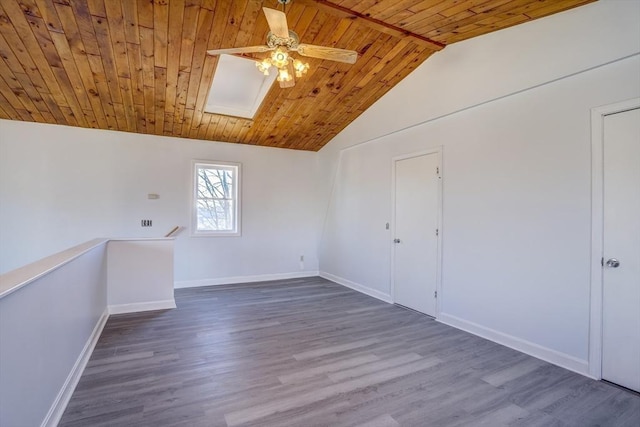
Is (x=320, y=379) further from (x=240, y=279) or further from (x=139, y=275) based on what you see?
(x=240, y=279)

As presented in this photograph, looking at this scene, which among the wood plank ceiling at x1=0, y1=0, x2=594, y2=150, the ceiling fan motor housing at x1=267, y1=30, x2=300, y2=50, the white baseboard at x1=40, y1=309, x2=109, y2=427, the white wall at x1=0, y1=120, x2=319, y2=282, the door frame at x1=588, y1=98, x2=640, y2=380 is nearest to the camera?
the white baseboard at x1=40, y1=309, x2=109, y2=427

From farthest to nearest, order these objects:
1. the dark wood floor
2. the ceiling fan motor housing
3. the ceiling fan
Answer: the ceiling fan motor housing, the ceiling fan, the dark wood floor

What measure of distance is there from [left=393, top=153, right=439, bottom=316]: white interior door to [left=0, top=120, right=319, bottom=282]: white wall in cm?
245

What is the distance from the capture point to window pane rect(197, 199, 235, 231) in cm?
574

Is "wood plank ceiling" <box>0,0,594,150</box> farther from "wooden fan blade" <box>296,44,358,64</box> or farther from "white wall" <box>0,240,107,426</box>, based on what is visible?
"white wall" <box>0,240,107,426</box>

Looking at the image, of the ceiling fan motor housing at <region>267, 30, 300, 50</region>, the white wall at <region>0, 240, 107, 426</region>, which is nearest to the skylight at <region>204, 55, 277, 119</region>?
the ceiling fan motor housing at <region>267, 30, 300, 50</region>

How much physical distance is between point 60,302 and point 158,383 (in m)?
0.92

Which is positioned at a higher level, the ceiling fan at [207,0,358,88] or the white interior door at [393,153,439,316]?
the ceiling fan at [207,0,358,88]

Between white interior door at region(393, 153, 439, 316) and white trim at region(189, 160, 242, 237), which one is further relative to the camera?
white trim at region(189, 160, 242, 237)

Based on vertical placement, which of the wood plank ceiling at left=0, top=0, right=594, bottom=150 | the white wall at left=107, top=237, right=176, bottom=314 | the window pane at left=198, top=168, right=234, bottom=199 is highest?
the wood plank ceiling at left=0, top=0, right=594, bottom=150

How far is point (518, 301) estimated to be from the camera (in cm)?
314

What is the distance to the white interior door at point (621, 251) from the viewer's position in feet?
7.94

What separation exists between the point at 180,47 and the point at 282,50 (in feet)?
5.07

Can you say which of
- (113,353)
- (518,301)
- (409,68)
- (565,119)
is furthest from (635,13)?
(113,353)
